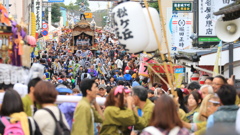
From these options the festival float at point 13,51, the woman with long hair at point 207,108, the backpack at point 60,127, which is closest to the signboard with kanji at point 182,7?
the festival float at point 13,51

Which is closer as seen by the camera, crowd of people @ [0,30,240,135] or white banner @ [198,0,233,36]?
crowd of people @ [0,30,240,135]

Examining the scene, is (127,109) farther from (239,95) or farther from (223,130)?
(223,130)

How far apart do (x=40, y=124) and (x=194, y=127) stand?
2.03 metres

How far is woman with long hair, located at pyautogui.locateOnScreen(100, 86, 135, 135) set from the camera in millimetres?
6797

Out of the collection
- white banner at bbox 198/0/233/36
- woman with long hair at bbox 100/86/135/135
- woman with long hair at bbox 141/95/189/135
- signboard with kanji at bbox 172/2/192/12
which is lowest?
woman with long hair at bbox 100/86/135/135

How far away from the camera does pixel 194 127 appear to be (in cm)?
630

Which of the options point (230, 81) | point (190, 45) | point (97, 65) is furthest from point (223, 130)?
point (97, 65)

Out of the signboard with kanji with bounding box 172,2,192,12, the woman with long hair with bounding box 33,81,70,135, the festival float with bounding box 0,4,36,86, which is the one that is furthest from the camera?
the signboard with kanji with bounding box 172,2,192,12

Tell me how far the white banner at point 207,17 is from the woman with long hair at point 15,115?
42.5ft

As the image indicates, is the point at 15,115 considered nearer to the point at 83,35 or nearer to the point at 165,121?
the point at 165,121

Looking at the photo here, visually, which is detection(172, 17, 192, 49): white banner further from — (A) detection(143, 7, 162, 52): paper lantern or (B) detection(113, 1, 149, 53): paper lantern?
(B) detection(113, 1, 149, 53): paper lantern

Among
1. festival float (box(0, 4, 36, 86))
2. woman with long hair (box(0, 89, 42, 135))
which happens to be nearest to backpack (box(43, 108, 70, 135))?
woman with long hair (box(0, 89, 42, 135))

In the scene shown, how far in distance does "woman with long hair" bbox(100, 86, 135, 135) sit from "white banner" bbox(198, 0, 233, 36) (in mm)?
11360

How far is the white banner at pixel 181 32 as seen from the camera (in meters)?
21.2
